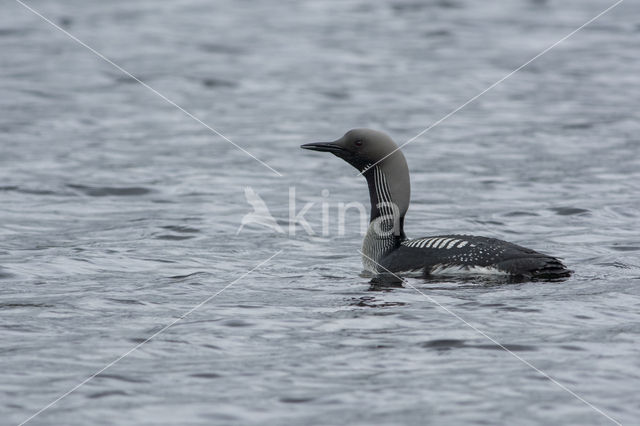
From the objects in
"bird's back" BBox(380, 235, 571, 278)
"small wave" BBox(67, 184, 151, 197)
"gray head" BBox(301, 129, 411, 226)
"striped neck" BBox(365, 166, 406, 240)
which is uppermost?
"gray head" BBox(301, 129, 411, 226)

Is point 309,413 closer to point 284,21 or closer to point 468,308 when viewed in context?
point 468,308

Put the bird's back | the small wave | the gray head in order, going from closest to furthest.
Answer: the bird's back → the gray head → the small wave

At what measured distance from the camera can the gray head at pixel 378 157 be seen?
7.80 metres

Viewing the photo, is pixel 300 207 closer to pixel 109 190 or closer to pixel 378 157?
pixel 109 190

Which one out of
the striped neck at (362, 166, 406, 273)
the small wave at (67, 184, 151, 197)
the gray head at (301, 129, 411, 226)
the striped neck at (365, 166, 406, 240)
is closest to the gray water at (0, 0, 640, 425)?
the small wave at (67, 184, 151, 197)

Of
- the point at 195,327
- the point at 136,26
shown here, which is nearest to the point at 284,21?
the point at 136,26

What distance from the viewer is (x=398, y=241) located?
7.85m

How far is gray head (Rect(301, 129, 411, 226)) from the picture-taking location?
780 centimetres

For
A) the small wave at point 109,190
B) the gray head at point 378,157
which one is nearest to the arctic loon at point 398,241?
the gray head at point 378,157

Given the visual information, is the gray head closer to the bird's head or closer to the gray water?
the bird's head

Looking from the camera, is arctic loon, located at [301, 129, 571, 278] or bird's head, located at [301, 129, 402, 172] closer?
arctic loon, located at [301, 129, 571, 278]

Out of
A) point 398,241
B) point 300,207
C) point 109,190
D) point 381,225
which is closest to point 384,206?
point 381,225

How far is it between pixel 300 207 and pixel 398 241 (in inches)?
105

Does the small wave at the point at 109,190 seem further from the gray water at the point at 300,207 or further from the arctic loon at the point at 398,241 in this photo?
the arctic loon at the point at 398,241
